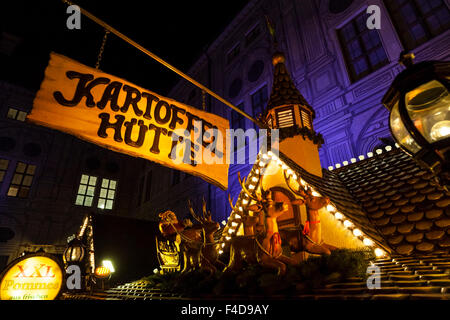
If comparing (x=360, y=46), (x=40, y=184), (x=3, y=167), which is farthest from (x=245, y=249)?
(x=3, y=167)

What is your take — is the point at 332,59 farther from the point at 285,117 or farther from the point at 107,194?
the point at 107,194

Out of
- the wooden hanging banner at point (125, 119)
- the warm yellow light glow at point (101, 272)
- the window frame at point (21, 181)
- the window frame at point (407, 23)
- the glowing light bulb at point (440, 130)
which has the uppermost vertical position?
the window frame at point (407, 23)

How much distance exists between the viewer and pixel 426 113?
1.80 m

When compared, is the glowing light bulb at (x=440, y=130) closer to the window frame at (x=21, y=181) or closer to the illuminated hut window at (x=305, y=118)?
the illuminated hut window at (x=305, y=118)

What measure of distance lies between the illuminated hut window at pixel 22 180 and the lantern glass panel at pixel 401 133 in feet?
75.6

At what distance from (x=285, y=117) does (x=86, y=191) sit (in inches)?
809

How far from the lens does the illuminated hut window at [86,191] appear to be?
2005 cm

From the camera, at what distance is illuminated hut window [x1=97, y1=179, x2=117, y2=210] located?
2142 centimetres

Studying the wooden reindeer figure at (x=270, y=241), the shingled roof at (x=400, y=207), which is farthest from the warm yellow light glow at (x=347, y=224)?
the wooden reindeer figure at (x=270, y=241)

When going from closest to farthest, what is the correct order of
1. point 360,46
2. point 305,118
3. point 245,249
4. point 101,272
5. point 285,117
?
point 245,249
point 285,117
point 305,118
point 101,272
point 360,46

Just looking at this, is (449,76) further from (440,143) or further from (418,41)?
(418,41)

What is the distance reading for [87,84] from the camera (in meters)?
2.93

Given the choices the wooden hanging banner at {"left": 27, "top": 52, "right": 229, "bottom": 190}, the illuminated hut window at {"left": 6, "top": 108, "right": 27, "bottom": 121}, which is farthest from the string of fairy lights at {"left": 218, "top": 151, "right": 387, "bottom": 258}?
the illuminated hut window at {"left": 6, "top": 108, "right": 27, "bottom": 121}
